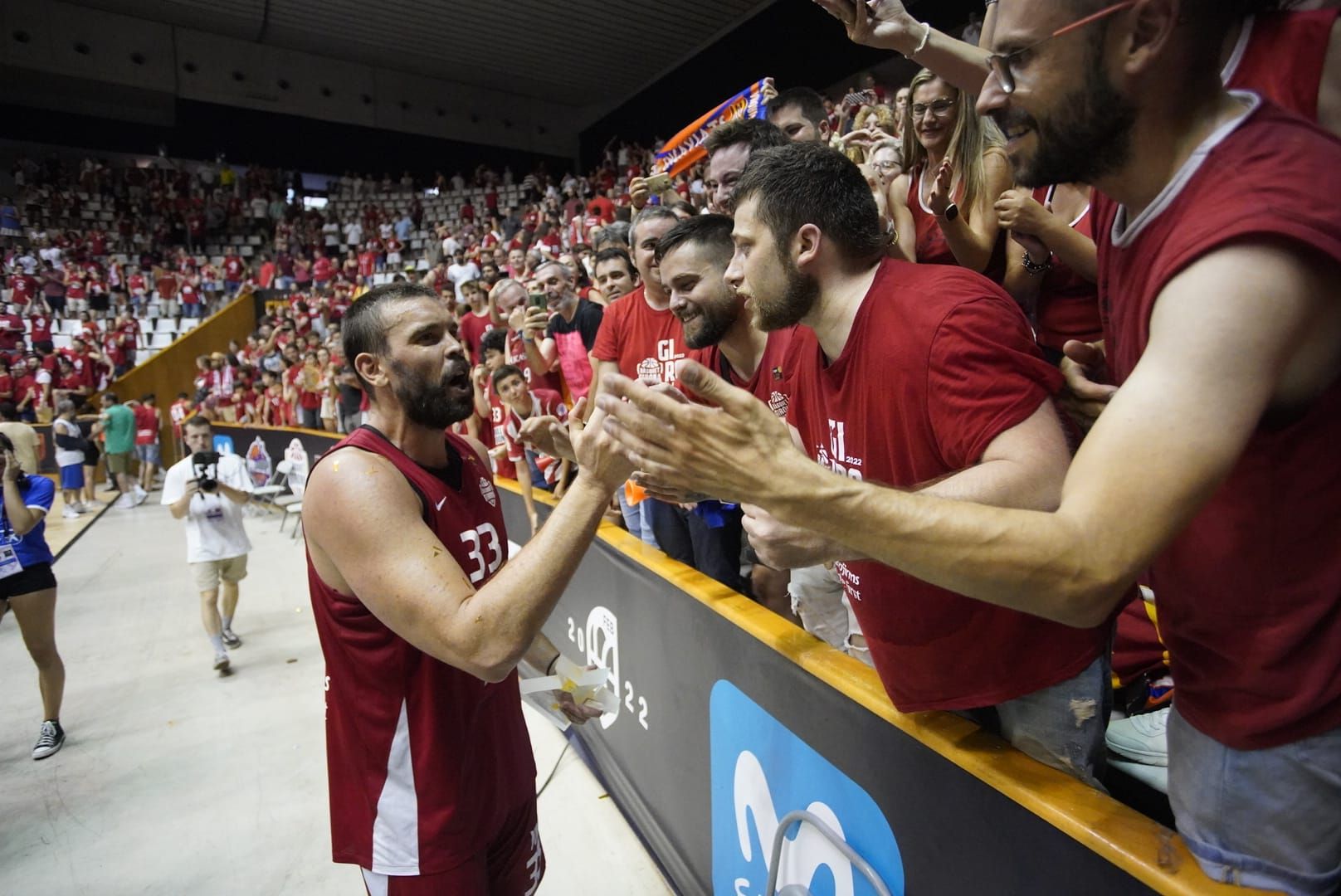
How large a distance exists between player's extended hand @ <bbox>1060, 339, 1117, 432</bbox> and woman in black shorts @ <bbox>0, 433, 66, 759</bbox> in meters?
5.45

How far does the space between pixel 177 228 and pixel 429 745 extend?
26262 mm

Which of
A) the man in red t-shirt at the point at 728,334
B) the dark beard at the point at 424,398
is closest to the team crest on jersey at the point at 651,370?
the man in red t-shirt at the point at 728,334

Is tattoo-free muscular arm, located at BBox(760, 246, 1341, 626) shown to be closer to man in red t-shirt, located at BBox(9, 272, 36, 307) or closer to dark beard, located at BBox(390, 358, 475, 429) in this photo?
dark beard, located at BBox(390, 358, 475, 429)

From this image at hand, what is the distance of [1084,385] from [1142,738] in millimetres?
924

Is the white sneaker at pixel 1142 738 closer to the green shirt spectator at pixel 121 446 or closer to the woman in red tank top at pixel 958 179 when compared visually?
the woman in red tank top at pixel 958 179

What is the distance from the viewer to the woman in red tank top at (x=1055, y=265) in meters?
1.86

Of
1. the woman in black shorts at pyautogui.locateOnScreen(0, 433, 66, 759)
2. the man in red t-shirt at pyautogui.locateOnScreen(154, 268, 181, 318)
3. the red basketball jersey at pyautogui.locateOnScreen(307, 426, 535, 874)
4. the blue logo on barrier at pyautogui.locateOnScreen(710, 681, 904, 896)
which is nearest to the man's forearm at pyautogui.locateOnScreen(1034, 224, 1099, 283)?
the blue logo on barrier at pyautogui.locateOnScreen(710, 681, 904, 896)

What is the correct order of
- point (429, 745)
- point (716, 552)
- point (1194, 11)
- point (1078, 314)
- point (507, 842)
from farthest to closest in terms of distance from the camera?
point (716, 552), point (1078, 314), point (507, 842), point (429, 745), point (1194, 11)

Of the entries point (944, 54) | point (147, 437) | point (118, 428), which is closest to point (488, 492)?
point (944, 54)

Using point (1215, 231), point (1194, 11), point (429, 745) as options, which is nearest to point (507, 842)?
point (429, 745)

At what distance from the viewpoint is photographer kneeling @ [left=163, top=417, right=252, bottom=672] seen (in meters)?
5.44

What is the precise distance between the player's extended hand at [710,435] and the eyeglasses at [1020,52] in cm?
60

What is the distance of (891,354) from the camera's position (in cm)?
142

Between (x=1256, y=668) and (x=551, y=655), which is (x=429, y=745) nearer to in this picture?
(x=551, y=655)
